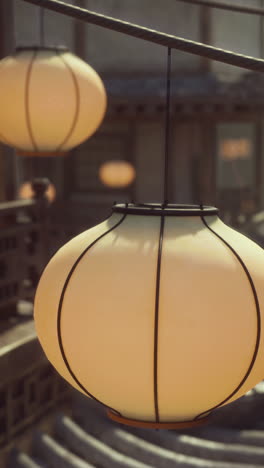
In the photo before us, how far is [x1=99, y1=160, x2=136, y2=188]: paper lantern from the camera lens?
Answer: 47.1ft

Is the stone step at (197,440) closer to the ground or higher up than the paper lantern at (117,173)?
closer to the ground

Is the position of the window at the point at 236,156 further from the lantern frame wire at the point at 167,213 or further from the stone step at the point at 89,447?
the lantern frame wire at the point at 167,213

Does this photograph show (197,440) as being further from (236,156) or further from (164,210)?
(236,156)

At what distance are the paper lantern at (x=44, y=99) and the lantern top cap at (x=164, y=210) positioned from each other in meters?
2.59

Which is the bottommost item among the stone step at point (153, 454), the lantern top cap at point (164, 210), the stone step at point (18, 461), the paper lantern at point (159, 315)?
the stone step at point (153, 454)

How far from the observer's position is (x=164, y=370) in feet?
7.89

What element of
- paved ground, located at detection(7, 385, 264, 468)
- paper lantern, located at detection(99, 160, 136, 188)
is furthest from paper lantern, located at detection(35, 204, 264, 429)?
paper lantern, located at detection(99, 160, 136, 188)

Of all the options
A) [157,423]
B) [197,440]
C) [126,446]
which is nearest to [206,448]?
[197,440]

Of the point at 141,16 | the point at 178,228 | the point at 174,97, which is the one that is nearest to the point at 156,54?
the point at 141,16

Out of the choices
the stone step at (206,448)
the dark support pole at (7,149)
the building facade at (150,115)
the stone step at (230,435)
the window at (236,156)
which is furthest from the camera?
the window at (236,156)

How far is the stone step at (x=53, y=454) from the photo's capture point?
21.6 feet

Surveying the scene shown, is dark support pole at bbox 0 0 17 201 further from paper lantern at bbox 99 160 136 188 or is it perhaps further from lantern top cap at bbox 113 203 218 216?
paper lantern at bbox 99 160 136 188

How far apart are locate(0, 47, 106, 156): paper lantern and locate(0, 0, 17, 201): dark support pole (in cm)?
172

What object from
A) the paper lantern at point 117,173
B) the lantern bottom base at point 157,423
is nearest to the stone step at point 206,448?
the lantern bottom base at point 157,423
